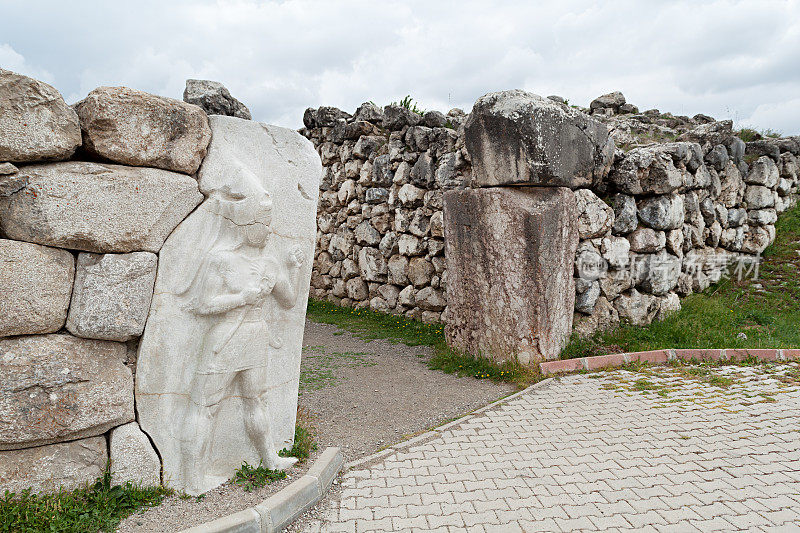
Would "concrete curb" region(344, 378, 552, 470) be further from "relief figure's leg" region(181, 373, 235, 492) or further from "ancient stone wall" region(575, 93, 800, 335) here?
"ancient stone wall" region(575, 93, 800, 335)

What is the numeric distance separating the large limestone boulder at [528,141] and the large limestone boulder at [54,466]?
4.41 m

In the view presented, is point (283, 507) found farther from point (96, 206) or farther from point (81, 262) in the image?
point (96, 206)

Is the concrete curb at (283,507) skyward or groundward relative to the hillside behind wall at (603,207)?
groundward

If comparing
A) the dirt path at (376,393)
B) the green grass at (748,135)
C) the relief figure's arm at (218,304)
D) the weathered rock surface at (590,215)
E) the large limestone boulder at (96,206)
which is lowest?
the dirt path at (376,393)


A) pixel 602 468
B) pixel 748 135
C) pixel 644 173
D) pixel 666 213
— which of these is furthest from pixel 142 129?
pixel 748 135

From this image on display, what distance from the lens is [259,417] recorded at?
3303 millimetres

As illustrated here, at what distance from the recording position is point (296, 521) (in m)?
3.04

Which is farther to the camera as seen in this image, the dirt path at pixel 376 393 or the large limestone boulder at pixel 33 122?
the dirt path at pixel 376 393

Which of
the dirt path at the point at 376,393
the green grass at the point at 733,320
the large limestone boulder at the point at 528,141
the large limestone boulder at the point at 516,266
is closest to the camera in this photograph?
the dirt path at the point at 376,393

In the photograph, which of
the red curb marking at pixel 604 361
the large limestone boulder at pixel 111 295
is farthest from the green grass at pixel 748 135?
the large limestone boulder at pixel 111 295

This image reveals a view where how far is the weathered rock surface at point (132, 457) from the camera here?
9.61ft

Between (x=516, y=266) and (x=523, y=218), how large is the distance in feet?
1.71

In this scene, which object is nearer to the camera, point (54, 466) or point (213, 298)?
point (54, 466)

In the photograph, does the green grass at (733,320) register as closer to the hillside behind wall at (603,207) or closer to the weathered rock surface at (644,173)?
the hillside behind wall at (603,207)
